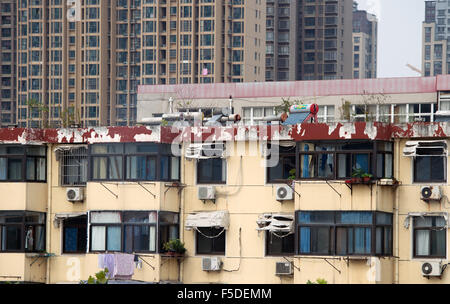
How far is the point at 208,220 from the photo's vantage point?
92.8 feet

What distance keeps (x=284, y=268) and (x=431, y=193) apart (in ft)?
13.5

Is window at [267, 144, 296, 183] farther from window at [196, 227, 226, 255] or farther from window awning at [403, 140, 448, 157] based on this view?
window awning at [403, 140, 448, 157]

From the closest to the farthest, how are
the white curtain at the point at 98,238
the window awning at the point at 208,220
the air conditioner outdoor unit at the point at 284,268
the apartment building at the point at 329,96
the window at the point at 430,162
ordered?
1. the window at the point at 430,162
2. the air conditioner outdoor unit at the point at 284,268
3. the window awning at the point at 208,220
4. the white curtain at the point at 98,238
5. the apartment building at the point at 329,96

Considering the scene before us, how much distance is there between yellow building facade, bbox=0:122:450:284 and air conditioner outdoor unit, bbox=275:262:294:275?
35 mm

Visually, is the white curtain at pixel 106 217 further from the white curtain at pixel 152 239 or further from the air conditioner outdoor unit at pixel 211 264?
the air conditioner outdoor unit at pixel 211 264

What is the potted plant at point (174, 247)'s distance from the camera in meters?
28.3

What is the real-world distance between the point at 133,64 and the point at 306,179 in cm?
12576

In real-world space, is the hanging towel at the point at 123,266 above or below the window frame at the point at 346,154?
below

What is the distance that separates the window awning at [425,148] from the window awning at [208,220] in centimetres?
493

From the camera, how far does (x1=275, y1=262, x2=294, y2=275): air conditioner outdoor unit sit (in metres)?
27.4

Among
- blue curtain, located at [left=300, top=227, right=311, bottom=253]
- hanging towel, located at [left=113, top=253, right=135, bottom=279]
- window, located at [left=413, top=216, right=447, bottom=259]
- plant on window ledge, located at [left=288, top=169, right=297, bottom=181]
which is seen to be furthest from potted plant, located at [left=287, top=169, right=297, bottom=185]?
hanging towel, located at [left=113, top=253, right=135, bottom=279]

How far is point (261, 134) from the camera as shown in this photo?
28.1 metres

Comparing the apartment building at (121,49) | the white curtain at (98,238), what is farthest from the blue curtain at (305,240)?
the apartment building at (121,49)
